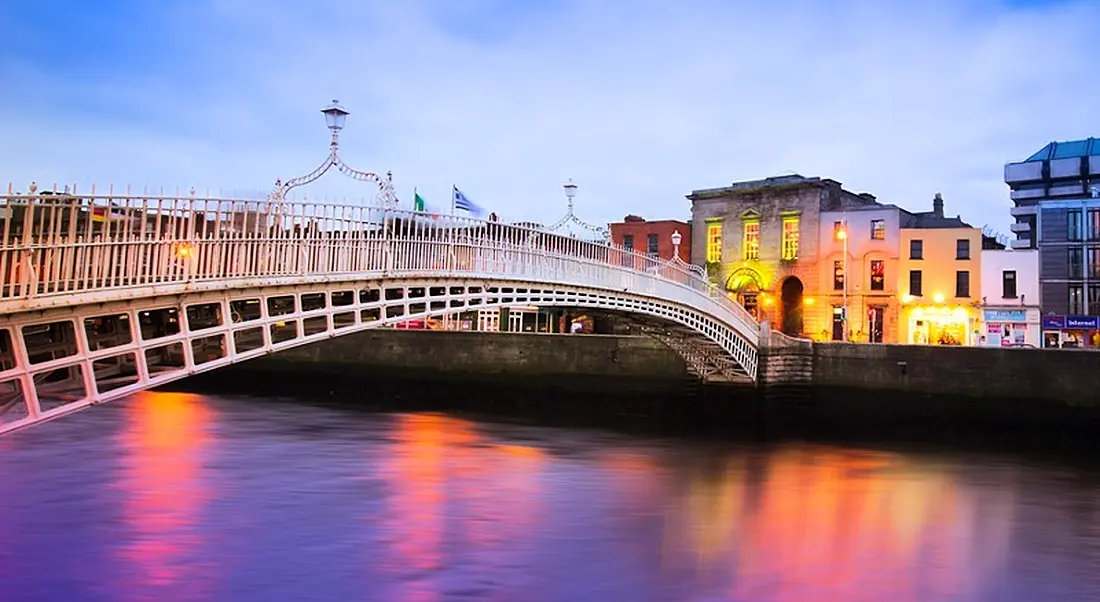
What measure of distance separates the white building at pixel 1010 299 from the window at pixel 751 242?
9.94 metres

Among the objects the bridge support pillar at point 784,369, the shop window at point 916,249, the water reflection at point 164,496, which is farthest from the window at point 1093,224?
the water reflection at point 164,496

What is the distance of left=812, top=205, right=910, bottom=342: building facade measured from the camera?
130ft

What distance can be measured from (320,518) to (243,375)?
92.9 ft

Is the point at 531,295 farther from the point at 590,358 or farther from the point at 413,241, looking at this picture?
the point at 590,358

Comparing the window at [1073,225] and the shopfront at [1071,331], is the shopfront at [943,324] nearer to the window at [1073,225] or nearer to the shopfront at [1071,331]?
the shopfront at [1071,331]

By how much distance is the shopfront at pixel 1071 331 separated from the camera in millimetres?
36812

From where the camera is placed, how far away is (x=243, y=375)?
39.5m

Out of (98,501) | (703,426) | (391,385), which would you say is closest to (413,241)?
(98,501)

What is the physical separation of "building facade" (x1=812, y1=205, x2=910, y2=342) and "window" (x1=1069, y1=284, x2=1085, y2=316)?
6.83m

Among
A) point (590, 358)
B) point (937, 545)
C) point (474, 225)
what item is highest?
point (474, 225)

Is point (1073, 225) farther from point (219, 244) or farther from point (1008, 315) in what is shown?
point (219, 244)

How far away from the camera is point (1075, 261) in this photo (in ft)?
124

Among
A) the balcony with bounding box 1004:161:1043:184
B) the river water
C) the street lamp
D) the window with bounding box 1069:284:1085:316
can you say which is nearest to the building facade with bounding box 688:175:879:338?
the street lamp

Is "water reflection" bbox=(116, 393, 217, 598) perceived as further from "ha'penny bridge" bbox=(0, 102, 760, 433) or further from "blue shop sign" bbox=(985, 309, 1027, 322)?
"blue shop sign" bbox=(985, 309, 1027, 322)
